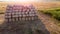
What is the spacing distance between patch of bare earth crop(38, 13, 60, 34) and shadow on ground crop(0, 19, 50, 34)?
0.04 m

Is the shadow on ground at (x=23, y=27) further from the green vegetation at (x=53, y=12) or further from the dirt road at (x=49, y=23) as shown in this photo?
the green vegetation at (x=53, y=12)

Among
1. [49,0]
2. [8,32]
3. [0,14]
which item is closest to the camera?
[8,32]

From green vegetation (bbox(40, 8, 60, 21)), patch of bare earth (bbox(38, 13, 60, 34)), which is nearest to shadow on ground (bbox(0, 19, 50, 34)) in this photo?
patch of bare earth (bbox(38, 13, 60, 34))

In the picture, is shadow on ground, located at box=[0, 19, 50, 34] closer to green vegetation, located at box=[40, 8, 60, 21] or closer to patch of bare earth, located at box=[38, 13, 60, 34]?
patch of bare earth, located at box=[38, 13, 60, 34]

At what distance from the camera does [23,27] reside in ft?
3.01

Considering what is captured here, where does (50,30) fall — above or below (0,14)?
below

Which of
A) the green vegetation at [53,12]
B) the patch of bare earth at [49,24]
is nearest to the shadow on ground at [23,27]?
the patch of bare earth at [49,24]

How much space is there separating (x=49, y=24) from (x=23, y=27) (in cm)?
22

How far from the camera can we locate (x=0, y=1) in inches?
55.7

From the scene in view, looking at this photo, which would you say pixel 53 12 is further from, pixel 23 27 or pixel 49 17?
pixel 23 27

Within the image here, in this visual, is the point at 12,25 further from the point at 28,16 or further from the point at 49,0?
the point at 49,0

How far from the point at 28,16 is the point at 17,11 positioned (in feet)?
0.41

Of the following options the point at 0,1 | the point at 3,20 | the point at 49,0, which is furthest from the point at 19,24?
the point at 49,0

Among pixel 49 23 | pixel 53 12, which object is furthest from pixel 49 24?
pixel 53 12
